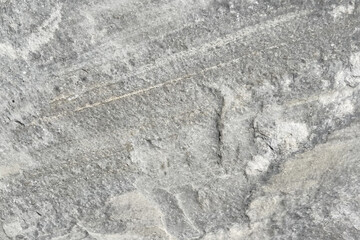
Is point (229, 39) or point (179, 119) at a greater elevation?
point (229, 39)

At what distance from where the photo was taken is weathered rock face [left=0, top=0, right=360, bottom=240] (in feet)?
3.43

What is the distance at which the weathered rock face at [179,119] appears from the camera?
3.43 feet

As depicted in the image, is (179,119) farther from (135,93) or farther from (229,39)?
(229,39)

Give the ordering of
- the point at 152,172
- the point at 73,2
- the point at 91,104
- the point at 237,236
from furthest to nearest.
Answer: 1. the point at 237,236
2. the point at 152,172
3. the point at 91,104
4. the point at 73,2

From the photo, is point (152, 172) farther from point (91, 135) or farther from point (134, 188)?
point (91, 135)

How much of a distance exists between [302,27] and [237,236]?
2.38ft

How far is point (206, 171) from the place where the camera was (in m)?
1.27

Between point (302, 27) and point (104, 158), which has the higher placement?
point (302, 27)

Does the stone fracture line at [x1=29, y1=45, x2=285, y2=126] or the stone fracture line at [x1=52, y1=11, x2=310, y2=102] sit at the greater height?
the stone fracture line at [x1=52, y1=11, x2=310, y2=102]

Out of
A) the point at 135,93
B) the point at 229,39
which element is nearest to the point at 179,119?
the point at 135,93

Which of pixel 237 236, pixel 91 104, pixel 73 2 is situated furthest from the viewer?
pixel 237 236

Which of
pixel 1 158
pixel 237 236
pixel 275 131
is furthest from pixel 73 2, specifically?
pixel 237 236

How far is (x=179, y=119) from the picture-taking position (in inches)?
46.3

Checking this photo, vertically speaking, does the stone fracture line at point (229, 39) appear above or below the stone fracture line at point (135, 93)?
above
